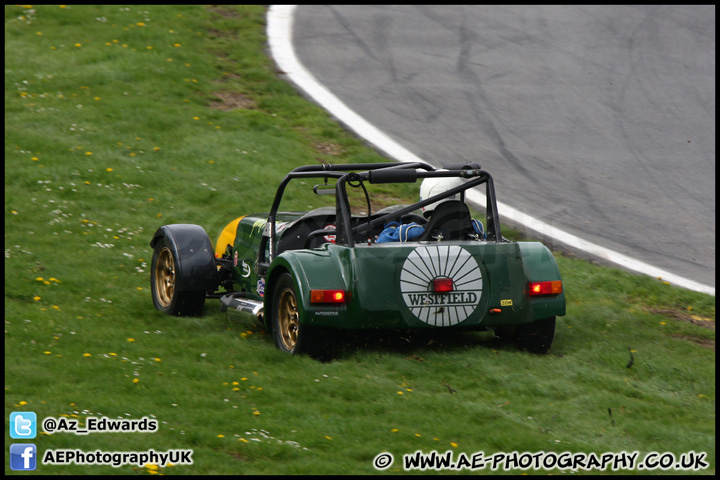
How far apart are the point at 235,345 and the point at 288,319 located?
500 mm

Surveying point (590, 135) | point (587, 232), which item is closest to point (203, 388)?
point (587, 232)

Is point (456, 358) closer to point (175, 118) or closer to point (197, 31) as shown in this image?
point (175, 118)

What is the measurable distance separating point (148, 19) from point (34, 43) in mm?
2564

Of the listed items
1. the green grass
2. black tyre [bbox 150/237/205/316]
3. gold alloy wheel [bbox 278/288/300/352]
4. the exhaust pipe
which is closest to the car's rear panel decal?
the green grass

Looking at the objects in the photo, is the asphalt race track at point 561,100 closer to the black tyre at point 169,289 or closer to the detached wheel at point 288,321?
the black tyre at point 169,289

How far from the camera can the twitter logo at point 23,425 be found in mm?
5367

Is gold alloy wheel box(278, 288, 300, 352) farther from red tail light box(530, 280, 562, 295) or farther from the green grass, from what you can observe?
red tail light box(530, 280, 562, 295)

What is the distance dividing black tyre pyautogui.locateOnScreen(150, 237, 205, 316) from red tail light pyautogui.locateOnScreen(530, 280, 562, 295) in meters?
3.17

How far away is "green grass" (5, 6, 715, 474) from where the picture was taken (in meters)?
5.71

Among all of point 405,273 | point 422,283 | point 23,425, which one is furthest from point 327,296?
point 23,425

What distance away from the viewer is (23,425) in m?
5.48

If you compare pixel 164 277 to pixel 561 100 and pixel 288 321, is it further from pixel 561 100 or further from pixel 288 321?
pixel 561 100

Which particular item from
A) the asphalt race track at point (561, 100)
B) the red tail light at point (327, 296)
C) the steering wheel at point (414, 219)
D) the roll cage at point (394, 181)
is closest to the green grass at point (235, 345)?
the red tail light at point (327, 296)

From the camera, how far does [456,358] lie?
7.32m
